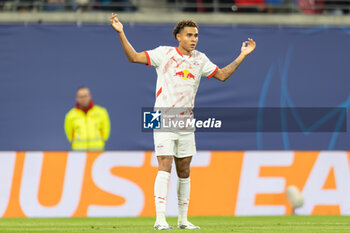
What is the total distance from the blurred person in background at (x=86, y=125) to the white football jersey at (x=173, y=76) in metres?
5.65

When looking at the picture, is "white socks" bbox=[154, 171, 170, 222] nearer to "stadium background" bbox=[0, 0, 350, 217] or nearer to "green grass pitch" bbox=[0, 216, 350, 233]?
"green grass pitch" bbox=[0, 216, 350, 233]

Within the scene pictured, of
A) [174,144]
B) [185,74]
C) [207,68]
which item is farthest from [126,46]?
[174,144]

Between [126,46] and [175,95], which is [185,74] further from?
[126,46]

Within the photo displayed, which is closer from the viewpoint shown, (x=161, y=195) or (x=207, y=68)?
(x=161, y=195)

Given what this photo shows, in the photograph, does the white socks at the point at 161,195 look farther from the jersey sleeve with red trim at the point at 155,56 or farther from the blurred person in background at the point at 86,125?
the blurred person in background at the point at 86,125

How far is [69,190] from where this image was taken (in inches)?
444

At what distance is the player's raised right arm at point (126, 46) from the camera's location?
23.9 feet

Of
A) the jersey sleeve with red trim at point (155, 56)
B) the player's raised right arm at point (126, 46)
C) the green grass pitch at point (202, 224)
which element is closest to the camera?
the player's raised right arm at point (126, 46)

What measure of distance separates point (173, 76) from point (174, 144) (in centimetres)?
68

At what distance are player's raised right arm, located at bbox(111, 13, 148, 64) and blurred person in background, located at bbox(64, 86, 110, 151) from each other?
5.75m

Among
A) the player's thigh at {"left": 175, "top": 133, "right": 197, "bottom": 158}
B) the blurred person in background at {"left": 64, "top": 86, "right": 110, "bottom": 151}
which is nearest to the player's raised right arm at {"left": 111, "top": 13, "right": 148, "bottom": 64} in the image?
the player's thigh at {"left": 175, "top": 133, "right": 197, "bottom": 158}

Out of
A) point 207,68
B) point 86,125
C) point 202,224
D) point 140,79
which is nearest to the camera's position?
point 207,68

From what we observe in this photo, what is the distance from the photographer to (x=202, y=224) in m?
9.25

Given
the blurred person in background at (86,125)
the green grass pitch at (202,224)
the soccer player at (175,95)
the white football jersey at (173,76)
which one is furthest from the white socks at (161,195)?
the blurred person in background at (86,125)
